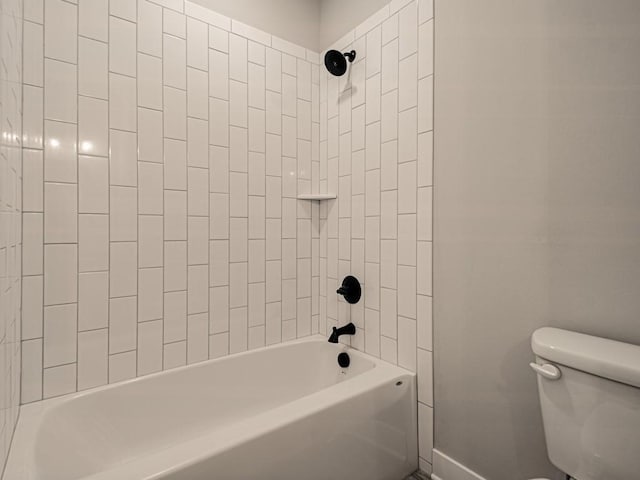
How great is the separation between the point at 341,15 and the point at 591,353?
2041mm

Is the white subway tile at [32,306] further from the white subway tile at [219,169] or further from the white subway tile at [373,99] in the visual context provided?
the white subway tile at [373,99]

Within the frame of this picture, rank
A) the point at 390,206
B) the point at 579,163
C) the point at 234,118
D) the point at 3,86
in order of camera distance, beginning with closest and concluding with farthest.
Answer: the point at 3,86
the point at 579,163
the point at 390,206
the point at 234,118

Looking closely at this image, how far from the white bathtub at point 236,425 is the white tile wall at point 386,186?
0.55 ft

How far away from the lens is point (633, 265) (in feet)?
3.03

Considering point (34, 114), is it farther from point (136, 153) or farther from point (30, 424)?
point (30, 424)

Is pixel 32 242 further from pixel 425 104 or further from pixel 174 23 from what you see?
pixel 425 104

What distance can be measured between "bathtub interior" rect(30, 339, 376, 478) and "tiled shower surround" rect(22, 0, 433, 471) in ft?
0.27

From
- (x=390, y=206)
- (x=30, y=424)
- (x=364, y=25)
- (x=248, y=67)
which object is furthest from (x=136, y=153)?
(x=364, y=25)

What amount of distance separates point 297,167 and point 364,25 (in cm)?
84

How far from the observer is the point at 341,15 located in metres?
1.94

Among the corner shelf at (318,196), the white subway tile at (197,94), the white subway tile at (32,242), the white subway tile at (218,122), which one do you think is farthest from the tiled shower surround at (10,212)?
the corner shelf at (318,196)

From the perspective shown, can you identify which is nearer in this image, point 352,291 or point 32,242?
point 32,242

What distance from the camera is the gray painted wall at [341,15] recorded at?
5.76 feet

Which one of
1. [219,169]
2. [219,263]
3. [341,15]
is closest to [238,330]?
[219,263]
